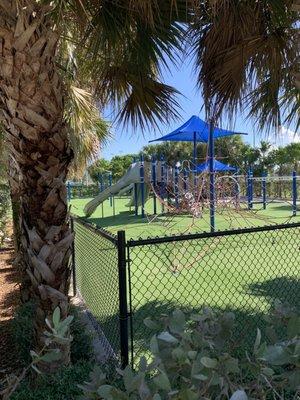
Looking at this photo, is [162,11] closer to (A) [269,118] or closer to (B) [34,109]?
(B) [34,109]

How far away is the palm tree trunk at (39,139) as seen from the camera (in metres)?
3.08

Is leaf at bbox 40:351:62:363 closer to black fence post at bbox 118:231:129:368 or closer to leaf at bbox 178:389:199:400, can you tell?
leaf at bbox 178:389:199:400

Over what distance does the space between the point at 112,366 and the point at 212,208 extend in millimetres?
8487

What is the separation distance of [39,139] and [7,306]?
4036 mm

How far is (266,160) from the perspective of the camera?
48438 mm

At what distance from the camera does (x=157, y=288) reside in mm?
6504

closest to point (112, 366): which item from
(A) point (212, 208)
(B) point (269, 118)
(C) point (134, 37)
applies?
(C) point (134, 37)

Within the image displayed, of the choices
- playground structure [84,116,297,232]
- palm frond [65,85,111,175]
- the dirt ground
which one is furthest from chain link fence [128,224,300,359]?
playground structure [84,116,297,232]

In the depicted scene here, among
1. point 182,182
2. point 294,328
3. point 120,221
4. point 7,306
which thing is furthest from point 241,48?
Answer: point 120,221

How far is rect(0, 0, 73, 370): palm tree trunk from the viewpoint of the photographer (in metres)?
3.08

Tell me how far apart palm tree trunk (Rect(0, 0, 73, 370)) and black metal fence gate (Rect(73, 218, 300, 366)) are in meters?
0.47

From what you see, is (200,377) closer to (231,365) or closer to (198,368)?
(198,368)

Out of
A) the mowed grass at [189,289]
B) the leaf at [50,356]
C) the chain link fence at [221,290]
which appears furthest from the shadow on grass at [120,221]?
the leaf at [50,356]

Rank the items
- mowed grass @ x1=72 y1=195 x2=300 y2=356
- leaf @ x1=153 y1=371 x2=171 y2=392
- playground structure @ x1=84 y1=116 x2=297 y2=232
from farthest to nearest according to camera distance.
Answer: playground structure @ x1=84 y1=116 x2=297 y2=232, mowed grass @ x1=72 y1=195 x2=300 y2=356, leaf @ x1=153 y1=371 x2=171 y2=392
